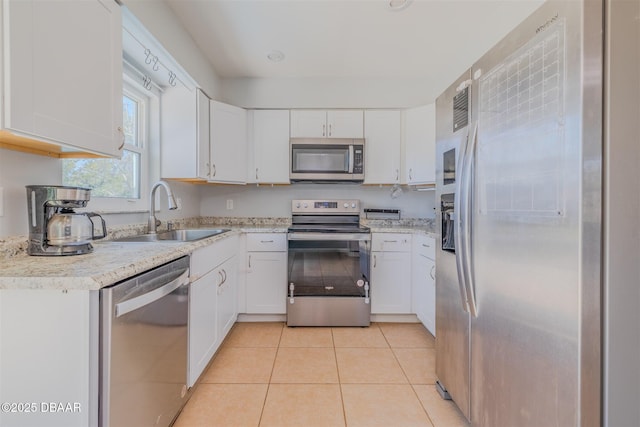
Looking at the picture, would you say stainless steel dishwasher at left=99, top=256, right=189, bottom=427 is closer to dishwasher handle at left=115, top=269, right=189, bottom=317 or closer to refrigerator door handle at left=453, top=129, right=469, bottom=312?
dishwasher handle at left=115, top=269, right=189, bottom=317

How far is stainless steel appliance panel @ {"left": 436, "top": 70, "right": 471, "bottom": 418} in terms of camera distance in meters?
1.31

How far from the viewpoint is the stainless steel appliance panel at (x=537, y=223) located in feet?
2.50

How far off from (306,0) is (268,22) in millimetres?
365

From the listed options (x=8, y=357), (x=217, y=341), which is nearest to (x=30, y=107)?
(x=8, y=357)

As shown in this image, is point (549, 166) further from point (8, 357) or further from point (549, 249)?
point (8, 357)

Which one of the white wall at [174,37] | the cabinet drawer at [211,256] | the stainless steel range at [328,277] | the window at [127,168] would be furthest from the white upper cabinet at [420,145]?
the window at [127,168]

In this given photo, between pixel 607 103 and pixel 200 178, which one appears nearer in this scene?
pixel 607 103

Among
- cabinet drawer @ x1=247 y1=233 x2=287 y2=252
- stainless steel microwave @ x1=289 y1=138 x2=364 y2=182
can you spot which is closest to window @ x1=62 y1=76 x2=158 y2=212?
cabinet drawer @ x1=247 y1=233 x2=287 y2=252

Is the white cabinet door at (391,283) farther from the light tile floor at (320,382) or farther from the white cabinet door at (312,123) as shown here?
the white cabinet door at (312,123)

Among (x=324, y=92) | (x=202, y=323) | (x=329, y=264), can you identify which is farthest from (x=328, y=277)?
(x=324, y=92)

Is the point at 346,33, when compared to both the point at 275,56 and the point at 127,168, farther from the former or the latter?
the point at 127,168

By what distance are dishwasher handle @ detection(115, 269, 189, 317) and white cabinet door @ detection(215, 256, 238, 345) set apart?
1.84 ft

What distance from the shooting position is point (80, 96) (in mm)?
1100

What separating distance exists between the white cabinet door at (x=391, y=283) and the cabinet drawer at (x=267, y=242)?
85cm
